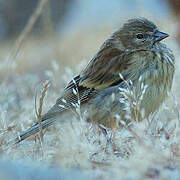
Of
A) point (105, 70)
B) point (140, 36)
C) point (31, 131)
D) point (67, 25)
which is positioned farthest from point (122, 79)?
point (67, 25)

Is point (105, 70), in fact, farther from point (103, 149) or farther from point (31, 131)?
point (103, 149)

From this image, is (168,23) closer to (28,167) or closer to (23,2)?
(23,2)

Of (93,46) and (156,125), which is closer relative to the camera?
(156,125)

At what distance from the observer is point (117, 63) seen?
4.40 metres

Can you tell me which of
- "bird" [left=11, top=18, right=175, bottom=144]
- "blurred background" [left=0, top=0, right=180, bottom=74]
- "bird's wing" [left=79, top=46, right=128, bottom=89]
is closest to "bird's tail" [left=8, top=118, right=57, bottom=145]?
"bird" [left=11, top=18, right=175, bottom=144]

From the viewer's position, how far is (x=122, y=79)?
4121mm

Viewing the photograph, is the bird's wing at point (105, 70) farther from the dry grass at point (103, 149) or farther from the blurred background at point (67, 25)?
the blurred background at point (67, 25)

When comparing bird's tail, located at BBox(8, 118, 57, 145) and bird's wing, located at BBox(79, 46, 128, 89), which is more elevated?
bird's wing, located at BBox(79, 46, 128, 89)

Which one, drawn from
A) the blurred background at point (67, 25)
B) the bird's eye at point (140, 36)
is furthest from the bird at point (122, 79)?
the blurred background at point (67, 25)

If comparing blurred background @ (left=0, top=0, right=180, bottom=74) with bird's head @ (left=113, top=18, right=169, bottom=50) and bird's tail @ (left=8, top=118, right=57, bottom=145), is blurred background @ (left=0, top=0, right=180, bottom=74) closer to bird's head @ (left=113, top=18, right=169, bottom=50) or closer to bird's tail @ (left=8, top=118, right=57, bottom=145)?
bird's head @ (left=113, top=18, right=169, bottom=50)

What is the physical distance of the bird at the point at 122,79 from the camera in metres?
4.14

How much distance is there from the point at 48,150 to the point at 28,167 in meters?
1.10

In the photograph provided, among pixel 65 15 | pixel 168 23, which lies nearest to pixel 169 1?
pixel 168 23

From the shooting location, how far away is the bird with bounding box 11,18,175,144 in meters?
4.14
